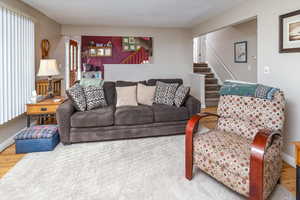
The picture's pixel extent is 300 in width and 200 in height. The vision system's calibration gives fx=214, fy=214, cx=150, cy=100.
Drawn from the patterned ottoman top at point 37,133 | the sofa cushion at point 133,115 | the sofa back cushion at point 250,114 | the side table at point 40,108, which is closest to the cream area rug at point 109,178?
the patterned ottoman top at point 37,133

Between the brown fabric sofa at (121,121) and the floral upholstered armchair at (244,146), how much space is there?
1.19m

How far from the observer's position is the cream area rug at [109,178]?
2039 mm

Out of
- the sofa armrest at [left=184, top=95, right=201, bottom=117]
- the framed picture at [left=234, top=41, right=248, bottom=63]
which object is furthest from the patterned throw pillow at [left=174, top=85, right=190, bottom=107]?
the framed picture at [left=234, top=41, right=248, bottom=63]

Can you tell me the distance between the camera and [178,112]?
3.79 m

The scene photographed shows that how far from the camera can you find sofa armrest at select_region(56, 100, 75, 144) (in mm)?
3301

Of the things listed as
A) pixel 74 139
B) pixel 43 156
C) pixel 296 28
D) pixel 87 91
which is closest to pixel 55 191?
pixel 43 156

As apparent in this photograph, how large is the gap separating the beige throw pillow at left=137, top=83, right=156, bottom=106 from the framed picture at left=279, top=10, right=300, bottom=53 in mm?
2220

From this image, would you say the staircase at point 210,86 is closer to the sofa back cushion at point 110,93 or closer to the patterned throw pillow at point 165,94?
the patterned throw pillow at point 165,94

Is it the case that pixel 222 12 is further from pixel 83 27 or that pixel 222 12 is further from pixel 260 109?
pixel 83 27

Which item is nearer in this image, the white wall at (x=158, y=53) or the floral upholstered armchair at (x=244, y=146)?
the floral upholstered armchair at (x=244, y=146)

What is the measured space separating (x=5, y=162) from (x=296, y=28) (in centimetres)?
405

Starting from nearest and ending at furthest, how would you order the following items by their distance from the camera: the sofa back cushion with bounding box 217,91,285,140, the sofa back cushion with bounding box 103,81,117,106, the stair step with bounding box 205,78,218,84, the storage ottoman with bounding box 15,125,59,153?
the sofa back cushion with bounding box 217,91,285,140 < the storage ottoman with bounding box 15,125,59,153 < the sofa back cushion with bounding box 103,81,117,106 < the stair step with bounding box 205,78,218,84

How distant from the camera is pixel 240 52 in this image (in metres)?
5.81

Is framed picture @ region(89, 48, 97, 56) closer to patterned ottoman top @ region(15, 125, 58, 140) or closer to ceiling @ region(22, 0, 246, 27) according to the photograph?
ceiling @ region(22, 0, 246, 27)
